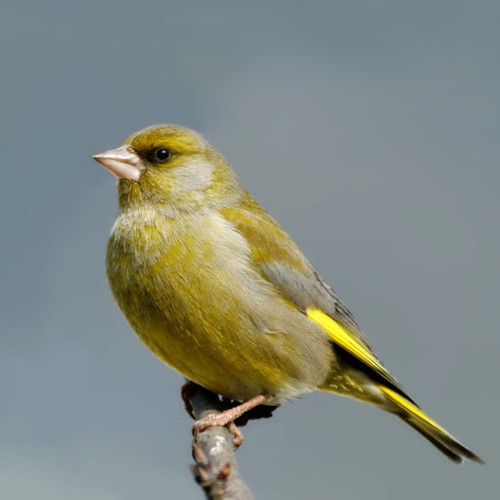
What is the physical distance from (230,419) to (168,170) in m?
1.76

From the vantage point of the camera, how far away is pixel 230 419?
16.8 feet

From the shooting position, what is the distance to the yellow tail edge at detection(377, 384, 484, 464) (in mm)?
6086

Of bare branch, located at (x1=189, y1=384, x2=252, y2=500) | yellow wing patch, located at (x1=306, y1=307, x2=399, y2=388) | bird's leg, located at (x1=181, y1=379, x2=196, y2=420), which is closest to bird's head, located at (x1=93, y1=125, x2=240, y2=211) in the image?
yellow wing patch, located at (x1=306, y1=307, x2=399, y2=388)

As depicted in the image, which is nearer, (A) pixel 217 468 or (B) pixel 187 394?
(A) pixel 217 468

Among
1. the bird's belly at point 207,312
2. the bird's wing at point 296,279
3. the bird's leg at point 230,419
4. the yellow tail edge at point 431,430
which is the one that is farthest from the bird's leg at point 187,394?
the yellow tail edge at point 431,430

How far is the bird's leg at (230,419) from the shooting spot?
4.95 metres

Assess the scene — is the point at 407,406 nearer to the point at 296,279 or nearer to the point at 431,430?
the point at 431,430

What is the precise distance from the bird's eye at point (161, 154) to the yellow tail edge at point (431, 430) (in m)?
2.33

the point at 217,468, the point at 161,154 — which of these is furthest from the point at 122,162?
the point at 217,468

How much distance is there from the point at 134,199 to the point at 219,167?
71 centimetres

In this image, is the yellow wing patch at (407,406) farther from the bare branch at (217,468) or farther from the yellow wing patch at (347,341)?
the bare branch at (217,468)

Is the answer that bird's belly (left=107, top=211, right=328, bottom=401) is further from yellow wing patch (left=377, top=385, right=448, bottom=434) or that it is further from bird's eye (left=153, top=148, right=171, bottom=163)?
yellow wing patch (left=377, top=385, right=448, bottom=434)

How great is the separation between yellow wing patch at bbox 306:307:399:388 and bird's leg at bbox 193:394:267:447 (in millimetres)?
749

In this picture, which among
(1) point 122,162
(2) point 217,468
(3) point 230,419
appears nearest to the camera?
(2) point 217,468
